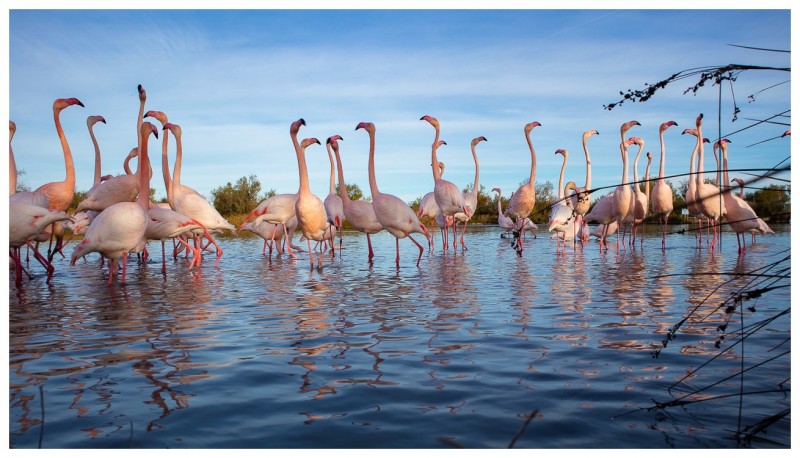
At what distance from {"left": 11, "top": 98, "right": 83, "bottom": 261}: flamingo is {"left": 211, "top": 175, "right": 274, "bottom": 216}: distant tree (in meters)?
26.9

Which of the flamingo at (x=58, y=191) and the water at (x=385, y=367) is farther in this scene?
the flamingo at (x=58, y=191)

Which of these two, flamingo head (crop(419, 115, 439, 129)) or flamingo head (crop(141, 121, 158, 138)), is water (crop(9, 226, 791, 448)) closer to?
flamingo head (crop(141, 121, 158, 138))

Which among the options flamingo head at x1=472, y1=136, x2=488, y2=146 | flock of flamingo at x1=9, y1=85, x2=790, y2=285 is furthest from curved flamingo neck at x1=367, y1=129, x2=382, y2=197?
flamingo head at x1=472, y1=136, x2=488, y2=146

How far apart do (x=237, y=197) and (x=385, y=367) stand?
37970 millimetres

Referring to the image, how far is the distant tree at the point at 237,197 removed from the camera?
132ft

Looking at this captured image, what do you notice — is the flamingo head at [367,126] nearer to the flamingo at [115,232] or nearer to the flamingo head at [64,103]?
the flamingo head at [64,103]

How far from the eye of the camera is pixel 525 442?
2.94m

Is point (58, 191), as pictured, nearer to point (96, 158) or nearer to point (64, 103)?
point (64, 103)

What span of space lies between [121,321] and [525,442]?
4230 mm

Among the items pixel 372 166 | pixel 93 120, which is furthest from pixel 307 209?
pixel 93 120

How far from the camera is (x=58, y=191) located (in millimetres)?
11789

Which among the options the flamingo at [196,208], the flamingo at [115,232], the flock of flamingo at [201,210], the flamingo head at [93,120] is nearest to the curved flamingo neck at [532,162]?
the flock of flamingo at [201,210]

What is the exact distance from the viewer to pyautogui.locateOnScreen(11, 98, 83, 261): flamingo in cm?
1080

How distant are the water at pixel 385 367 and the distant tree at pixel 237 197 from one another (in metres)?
32.4
